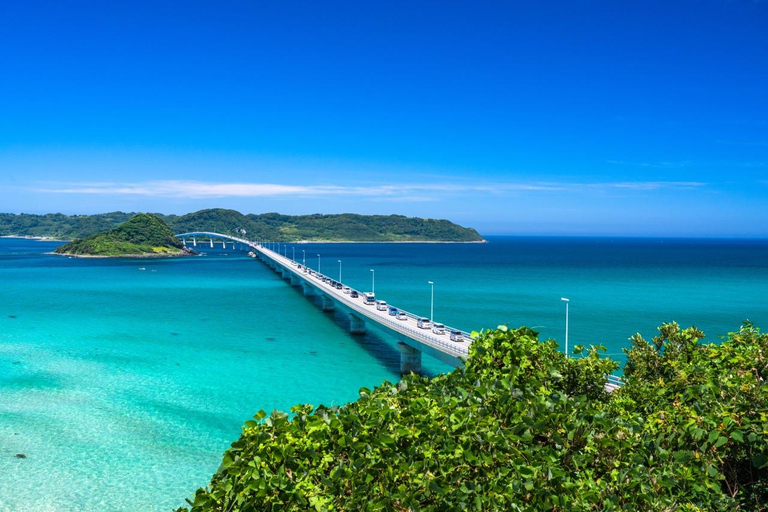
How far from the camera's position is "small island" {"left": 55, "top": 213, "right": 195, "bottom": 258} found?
163m

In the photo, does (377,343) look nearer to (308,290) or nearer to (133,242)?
(308,290)

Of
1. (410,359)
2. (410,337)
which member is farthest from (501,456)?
(410,359)

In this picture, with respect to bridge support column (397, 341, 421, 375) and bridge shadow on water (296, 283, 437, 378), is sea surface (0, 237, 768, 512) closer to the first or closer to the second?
bridge shadow on water (296, 283, 437, 378)

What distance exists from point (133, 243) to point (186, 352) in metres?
151

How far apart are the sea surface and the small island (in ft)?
199

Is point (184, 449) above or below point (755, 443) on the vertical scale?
below

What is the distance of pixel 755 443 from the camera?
9188 millimetres

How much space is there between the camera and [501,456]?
909cm

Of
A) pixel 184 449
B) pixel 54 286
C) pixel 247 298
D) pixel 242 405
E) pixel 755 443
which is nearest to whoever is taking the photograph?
pixel 755 443

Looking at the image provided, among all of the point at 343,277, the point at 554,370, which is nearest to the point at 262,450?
the point at 554,370

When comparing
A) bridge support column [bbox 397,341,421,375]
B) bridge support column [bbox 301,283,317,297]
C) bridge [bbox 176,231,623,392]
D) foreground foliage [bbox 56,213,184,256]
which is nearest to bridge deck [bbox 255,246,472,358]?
bridge [bbox 176,231,623,392]

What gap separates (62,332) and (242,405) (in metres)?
30.7

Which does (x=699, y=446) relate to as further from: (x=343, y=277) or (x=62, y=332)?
(x=343, y=277)

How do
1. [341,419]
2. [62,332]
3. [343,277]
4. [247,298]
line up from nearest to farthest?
[341,419], [62,332], [247,298], [343,277]
